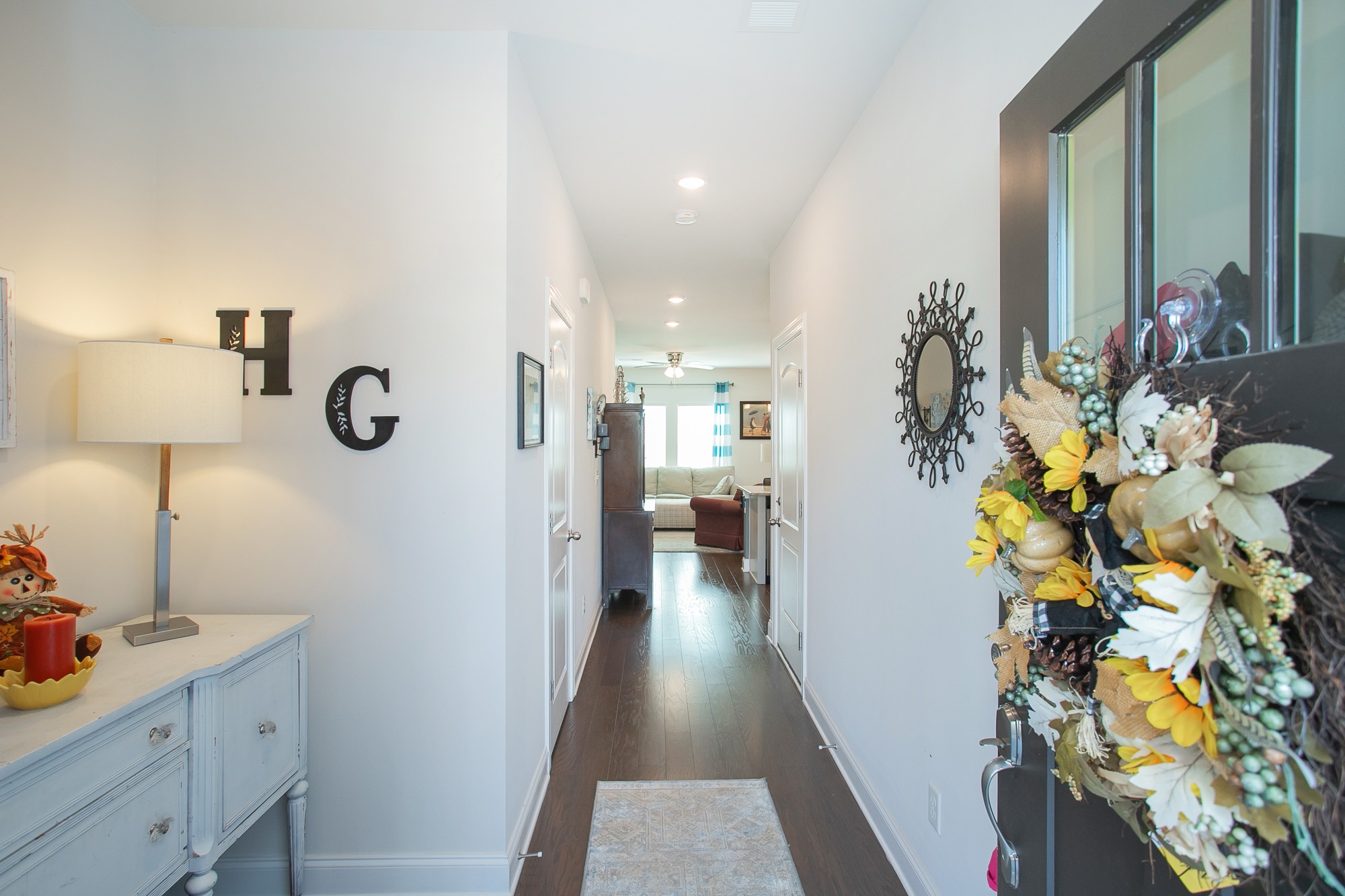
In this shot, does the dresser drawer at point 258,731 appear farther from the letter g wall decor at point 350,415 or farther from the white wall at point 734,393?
the white wall at point 734,393

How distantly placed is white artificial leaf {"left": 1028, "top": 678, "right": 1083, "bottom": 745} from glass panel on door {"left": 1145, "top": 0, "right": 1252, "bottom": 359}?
397mm

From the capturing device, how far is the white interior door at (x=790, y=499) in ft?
11.7

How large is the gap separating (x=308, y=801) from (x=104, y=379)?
1.32m

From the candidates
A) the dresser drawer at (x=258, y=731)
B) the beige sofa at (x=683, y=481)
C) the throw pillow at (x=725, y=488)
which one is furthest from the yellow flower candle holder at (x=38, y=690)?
the beige sofa at (x=683, y=481)

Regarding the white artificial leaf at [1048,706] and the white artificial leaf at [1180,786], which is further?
the white artificial leaf at [1048,706]

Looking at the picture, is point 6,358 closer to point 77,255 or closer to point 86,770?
point 77,255

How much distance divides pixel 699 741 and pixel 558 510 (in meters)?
1.24

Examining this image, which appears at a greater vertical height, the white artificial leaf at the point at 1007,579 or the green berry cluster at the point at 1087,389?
the green berry cluster at the point at 1087,389

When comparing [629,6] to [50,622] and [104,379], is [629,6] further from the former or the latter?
[50,622]

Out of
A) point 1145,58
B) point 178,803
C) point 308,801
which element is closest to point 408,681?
point 308,801

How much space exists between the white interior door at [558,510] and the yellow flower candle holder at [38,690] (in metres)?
1.53

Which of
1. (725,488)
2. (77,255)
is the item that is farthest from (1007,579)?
(725,488)

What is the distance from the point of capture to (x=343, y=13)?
189cm

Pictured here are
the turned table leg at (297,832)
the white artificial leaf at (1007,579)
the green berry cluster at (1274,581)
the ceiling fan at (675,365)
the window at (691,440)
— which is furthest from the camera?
the window at (691,440)
